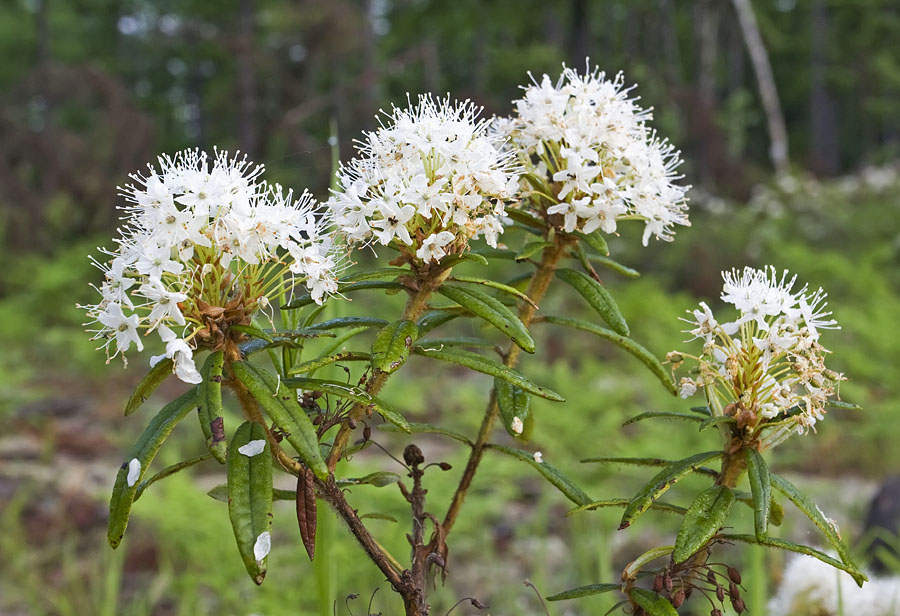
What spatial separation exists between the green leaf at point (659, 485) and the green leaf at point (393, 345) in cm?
34

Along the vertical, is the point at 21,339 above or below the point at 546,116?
above

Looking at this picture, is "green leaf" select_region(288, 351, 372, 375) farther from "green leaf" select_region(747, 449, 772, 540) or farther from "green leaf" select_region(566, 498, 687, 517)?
"green leaf" select_region(747, 449, 772, 540)

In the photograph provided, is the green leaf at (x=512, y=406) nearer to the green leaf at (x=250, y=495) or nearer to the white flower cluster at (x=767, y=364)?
the white flower cluster at (x=767, y=364)

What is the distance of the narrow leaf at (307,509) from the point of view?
37.7 inches

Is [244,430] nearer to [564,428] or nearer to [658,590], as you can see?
[658,590]

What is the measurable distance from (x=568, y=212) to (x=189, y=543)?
2.60 m

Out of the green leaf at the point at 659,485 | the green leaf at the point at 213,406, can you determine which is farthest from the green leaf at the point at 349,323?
the green leaf at the point at 659,485

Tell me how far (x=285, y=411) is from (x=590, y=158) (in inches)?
22.2

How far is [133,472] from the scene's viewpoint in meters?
0.97

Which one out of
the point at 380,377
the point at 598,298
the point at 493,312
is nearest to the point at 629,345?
the point at 598,298

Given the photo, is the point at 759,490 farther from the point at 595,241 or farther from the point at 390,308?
the point at 390,308

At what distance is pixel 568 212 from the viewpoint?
123 cm

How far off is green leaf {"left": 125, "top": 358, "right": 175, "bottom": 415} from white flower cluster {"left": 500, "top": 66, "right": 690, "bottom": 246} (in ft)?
1.92

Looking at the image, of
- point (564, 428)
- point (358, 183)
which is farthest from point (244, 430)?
point (564, 428)
